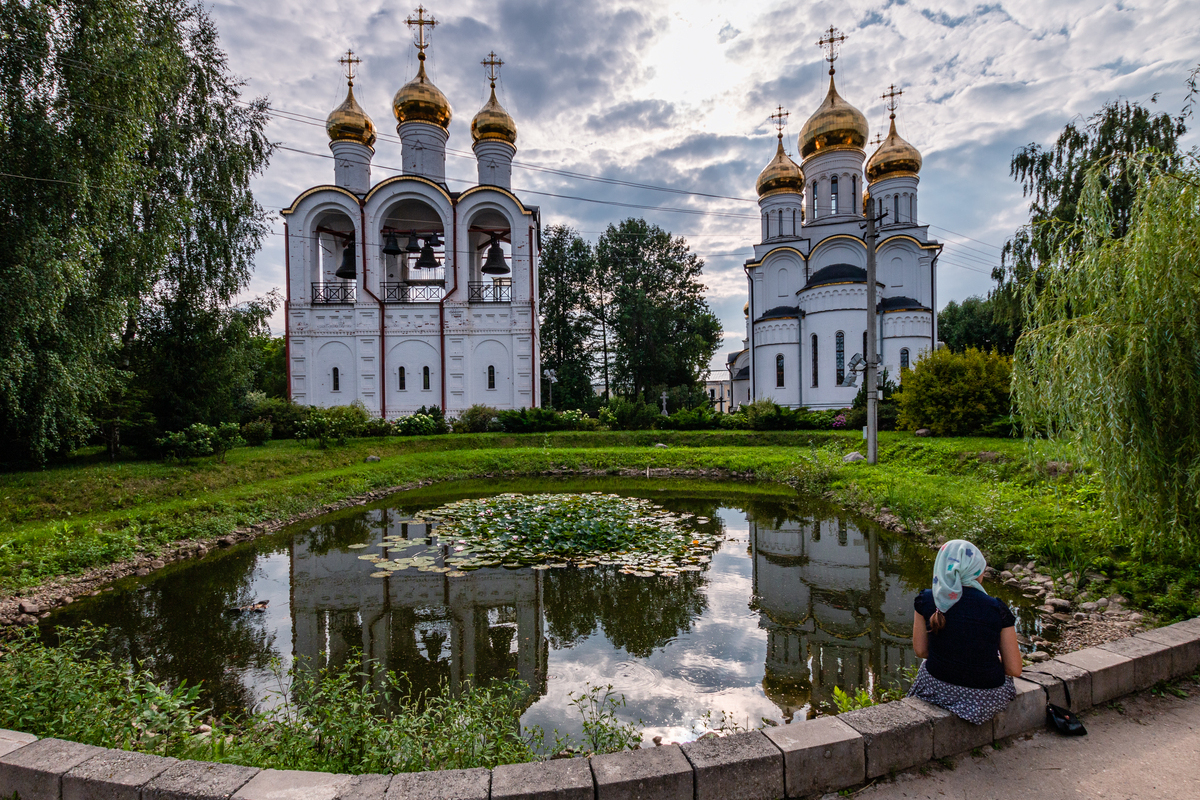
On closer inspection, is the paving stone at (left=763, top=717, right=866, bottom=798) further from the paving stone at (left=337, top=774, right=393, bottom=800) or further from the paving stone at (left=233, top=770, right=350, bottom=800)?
the paving stone at (left=233, top=770, right=350, bottom=800)

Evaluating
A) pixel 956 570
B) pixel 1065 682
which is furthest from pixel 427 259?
pixel 1065 682

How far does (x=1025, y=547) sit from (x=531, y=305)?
1991 centimetres

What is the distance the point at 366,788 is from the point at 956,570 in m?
2.66

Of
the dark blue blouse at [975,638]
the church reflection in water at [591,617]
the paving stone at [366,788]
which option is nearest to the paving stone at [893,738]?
the dark blue blouse at [975,638]

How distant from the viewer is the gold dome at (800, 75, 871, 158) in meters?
27.3

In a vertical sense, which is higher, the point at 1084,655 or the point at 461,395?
the point at 461,395

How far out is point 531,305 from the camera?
932 inches

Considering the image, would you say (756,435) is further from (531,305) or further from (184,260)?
(184,260)

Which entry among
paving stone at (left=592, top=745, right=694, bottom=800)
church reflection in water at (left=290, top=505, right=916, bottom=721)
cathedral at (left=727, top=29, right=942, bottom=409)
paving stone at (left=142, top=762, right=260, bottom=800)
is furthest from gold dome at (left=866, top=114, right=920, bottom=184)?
paving stone at (left=142, top=762, right=260, bottom=800)

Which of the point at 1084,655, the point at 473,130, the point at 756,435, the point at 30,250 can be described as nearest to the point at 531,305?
the point at 473,130

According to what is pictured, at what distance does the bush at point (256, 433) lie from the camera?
15530 millimetres

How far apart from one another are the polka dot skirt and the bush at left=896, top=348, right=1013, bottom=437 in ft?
45.2

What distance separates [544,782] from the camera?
2152 millimetres

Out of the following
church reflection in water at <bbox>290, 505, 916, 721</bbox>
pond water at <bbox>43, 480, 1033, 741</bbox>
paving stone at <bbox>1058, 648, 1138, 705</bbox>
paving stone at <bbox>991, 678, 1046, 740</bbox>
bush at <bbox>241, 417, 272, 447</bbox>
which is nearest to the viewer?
paving stone at <bbox>991, 678, 1046, 740</bbox>
